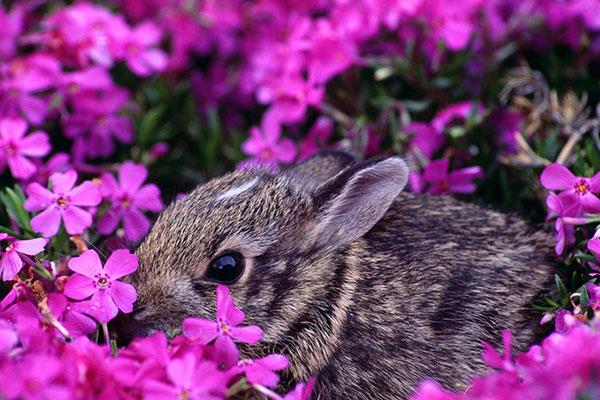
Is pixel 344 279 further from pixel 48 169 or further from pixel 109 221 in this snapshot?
pixel 48 169

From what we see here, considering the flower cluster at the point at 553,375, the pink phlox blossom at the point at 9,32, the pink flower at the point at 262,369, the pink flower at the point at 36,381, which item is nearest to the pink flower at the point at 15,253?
the pink flower at the point at 36,381

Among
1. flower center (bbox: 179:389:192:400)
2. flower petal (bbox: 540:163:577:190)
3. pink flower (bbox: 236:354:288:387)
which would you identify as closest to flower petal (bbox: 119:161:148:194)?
pink flower (bbox: 236:354:288:387)

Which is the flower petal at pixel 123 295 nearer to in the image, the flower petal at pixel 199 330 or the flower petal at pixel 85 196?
the flower petal at pixel 199 330

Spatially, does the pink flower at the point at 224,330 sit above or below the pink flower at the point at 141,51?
below

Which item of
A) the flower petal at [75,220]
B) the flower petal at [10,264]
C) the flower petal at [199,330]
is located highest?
the flower petal at [10,264]

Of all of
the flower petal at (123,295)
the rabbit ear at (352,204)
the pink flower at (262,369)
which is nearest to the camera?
the pink flower at (262,369)

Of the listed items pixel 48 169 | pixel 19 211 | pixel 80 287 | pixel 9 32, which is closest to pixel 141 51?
pixel 9 32
